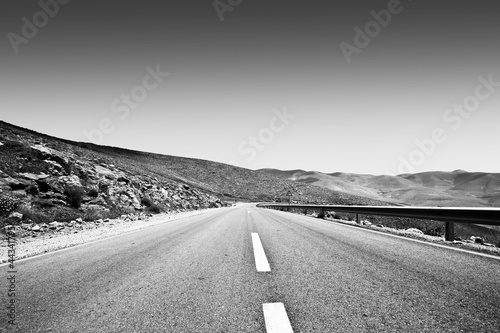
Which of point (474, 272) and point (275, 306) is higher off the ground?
point (474, 272)

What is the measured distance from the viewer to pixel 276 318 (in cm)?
214

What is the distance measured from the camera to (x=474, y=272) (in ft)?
11.6

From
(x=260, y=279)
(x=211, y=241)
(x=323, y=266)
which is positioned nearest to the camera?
(x=260, y=279)

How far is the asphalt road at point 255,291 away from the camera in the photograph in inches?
84.4

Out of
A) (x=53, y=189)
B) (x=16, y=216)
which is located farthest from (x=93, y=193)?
(x=16, y=216)

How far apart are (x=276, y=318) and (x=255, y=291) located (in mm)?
716

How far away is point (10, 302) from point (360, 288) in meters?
3.87

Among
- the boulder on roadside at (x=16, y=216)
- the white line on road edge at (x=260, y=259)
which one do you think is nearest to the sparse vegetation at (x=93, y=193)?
the boulder on roadside at (x=16, y=216)

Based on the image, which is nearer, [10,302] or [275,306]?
[275,306]

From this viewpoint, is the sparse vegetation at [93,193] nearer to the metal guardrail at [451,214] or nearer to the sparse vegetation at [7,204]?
the sparse vegetation at [7,204]

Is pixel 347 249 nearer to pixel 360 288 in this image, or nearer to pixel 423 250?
pixel 423 250

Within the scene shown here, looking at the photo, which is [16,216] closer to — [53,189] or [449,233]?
[53,189]

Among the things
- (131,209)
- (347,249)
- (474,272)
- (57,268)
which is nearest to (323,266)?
(347,249)

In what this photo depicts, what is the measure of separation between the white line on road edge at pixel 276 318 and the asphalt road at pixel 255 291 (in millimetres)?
47
